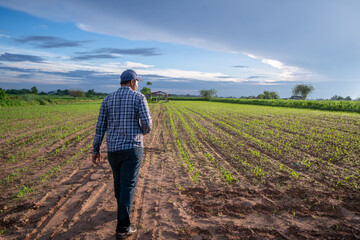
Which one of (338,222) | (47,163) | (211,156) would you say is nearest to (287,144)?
(211,156)

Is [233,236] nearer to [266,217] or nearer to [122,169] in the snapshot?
[266,217]

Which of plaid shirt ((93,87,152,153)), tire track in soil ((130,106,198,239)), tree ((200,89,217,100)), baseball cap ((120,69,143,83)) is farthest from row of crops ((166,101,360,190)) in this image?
tree ((200,89,217,100))

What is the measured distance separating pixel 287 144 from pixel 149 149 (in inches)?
243

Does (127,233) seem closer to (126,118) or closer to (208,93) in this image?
(126,118)

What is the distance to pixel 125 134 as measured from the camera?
9.83 feet

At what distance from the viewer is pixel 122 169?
3020 mm

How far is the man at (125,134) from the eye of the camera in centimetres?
298

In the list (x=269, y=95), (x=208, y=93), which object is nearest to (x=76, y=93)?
(x=208, y=93)

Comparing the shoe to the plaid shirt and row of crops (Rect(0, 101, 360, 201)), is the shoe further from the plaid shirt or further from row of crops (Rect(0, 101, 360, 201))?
row of crops (Rect(0, 101, 360, 201))

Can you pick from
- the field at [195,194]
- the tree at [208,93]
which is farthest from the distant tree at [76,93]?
the field at [195,194]

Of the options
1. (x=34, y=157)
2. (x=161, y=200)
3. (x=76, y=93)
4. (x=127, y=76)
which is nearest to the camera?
(x=127, y=76)

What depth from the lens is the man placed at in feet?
9.77

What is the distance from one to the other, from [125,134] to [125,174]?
0.57m

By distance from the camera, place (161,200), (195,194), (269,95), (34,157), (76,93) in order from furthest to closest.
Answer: (269,95) → (76,93) → (34,157) → (195,194) → (161,200)
